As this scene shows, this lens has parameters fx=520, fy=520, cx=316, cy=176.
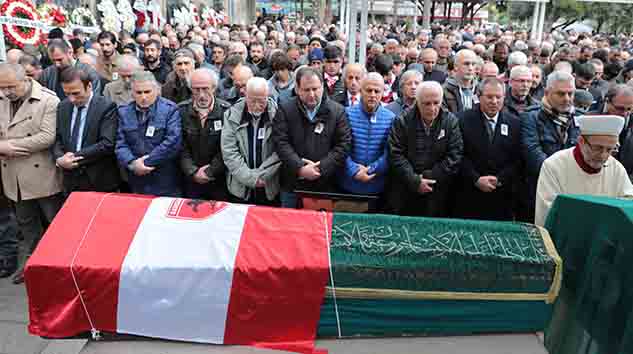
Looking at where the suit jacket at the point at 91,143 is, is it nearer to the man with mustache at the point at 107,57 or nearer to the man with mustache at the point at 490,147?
the man with mustache at the point at 490,147

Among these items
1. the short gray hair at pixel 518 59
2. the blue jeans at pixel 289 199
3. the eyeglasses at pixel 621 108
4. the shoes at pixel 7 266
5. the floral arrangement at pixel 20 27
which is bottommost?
the shoes at pixel 7 266

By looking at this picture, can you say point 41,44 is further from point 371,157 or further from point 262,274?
point 262,274

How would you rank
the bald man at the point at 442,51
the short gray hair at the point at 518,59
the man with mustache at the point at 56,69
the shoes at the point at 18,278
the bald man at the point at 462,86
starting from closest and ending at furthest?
the shoes at the point at 18,278 → the bald man at the point at 462,86 → the man with mustache at the point at 56,69 → the short gray hair at the point at 518,59 → the bald man at the point at 442,51

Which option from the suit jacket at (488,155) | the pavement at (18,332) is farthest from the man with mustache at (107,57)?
the suit jacket at (488,155)

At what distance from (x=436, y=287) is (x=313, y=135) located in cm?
174

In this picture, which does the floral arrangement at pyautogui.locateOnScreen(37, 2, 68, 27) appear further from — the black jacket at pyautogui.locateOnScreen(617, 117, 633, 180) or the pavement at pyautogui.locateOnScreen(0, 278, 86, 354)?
the black jacket at pyautogui.locateOnScreen(617, 117, 633, 180)

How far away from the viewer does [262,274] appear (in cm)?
225

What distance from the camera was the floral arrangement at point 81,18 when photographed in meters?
10.0

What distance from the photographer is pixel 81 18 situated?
10.3 meters

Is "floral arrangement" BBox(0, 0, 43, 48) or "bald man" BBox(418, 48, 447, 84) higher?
"floral arrangement" BBox(0, 0, 43, 48)

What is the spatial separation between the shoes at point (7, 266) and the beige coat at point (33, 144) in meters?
0.58

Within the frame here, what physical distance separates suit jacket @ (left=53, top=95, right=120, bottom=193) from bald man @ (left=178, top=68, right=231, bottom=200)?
55cm

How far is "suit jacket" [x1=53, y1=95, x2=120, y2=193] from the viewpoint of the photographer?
390 centimetres

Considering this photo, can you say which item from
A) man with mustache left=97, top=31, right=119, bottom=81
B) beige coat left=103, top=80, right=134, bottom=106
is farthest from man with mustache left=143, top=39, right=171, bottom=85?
beige coat left=103, top=80, right=134, bottom=106
